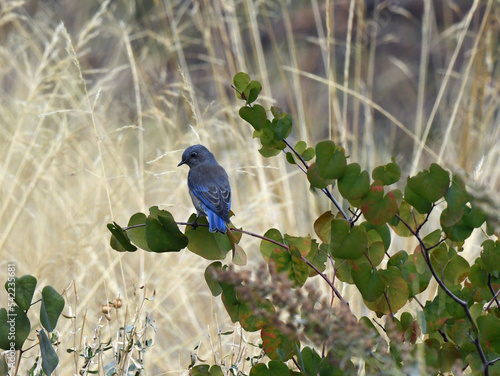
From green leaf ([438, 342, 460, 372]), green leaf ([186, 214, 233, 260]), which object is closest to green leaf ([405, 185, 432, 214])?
green leaf ([438, 342, 460, 372])

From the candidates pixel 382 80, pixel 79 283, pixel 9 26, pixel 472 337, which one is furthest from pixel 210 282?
pixel 382 80

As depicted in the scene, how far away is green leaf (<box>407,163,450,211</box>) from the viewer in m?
1.72

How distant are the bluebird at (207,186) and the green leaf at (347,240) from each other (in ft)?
2.01

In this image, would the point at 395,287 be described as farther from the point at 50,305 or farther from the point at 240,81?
the point at 50,305

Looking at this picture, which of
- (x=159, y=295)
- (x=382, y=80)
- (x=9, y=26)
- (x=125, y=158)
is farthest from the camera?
(x=382, y=80)

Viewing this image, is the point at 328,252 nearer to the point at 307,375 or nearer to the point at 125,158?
the point at 307,375

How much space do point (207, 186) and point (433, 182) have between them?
1.34 metres

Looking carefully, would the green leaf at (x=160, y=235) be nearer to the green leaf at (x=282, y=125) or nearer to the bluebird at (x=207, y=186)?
the green leaf at (x=282, y=125)

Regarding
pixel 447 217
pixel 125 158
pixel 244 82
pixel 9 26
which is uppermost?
pixel 9 26

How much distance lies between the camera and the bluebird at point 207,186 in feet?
8.34

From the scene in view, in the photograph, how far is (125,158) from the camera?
537cm

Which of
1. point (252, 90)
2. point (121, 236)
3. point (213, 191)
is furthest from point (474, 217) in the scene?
point (213, 191)

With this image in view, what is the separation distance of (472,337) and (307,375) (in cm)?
42

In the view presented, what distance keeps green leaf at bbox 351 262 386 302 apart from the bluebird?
2.03ft
